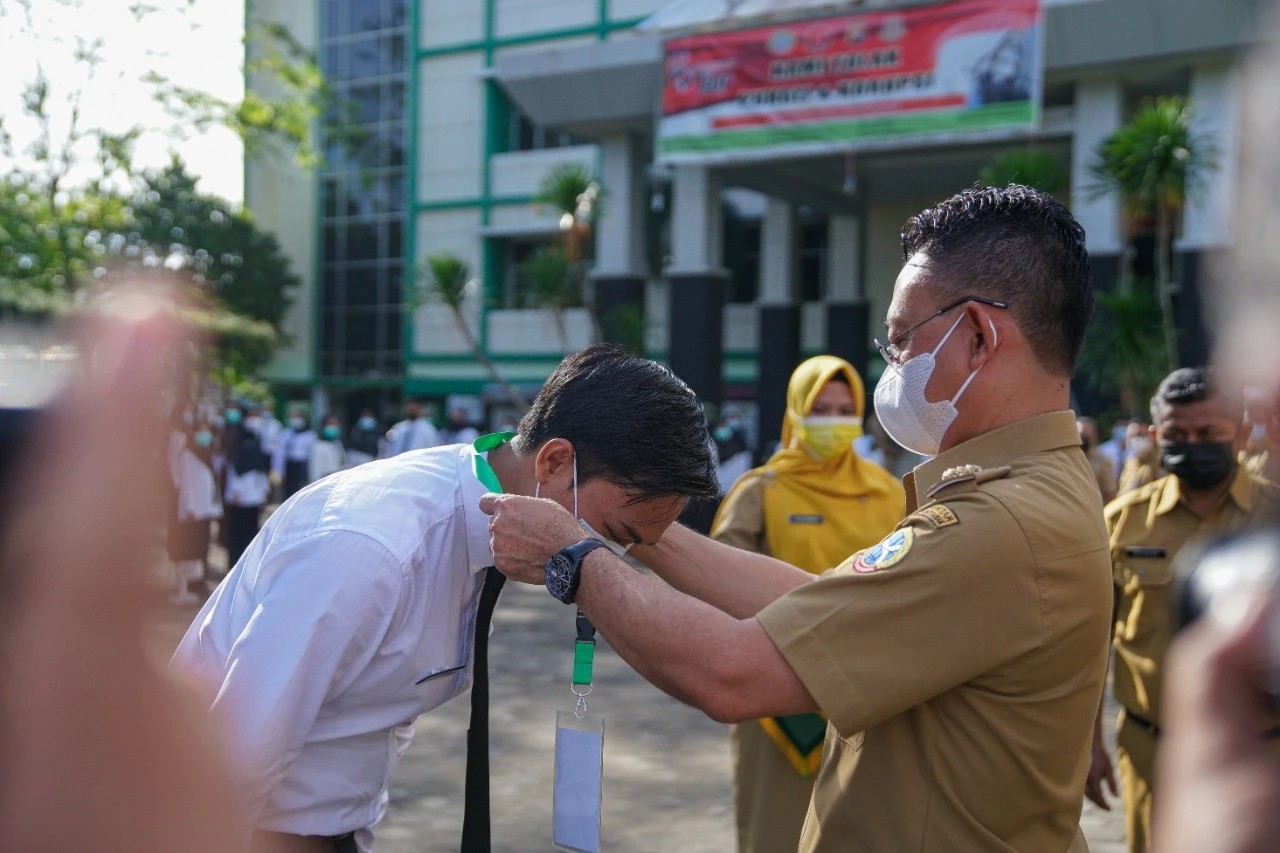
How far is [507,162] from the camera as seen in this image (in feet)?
83.1

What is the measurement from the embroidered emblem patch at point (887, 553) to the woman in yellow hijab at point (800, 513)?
2.01 meters

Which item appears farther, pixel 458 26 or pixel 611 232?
pixel 458 26

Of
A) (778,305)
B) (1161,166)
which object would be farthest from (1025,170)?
(778,305)

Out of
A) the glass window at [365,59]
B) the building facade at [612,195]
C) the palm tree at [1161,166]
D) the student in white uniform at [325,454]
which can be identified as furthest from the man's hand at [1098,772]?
the glass window at [365,59]

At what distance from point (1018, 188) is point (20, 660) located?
1.68m

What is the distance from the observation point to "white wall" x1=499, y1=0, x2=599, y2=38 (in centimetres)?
2381

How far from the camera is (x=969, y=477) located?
70.1 inches

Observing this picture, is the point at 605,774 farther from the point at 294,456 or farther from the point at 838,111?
the point at 838,111

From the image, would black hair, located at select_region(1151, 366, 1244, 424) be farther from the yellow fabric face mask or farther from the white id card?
the white id card

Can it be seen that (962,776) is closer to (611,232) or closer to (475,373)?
(611,232)

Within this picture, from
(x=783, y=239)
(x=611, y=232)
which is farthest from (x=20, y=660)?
(x=783, y=239)

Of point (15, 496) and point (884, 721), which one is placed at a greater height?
point (15, 496)

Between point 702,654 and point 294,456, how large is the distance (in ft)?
49.6

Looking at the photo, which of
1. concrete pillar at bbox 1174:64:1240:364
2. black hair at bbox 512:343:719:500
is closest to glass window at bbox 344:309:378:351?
concrete pillar at bbox 1174:64:1240:364
